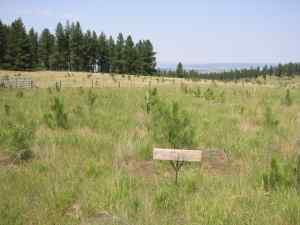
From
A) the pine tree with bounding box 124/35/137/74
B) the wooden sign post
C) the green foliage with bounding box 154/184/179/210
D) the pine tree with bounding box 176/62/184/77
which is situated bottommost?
the green foliage with bounding box 154/184/179/210

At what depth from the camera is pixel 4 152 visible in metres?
5.93

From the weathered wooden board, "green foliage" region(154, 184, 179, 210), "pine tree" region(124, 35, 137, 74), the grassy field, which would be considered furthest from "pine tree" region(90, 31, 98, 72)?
"green foliage" region(154, 184, 179, 210)

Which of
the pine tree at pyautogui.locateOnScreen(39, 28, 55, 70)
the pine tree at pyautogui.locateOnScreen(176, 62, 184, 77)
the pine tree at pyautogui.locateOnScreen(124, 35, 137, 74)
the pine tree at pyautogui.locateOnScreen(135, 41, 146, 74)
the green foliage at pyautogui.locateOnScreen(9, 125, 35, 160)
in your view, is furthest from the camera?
the pine tree at pyautogui.locateOnScreen(176, 62, 184, 77)

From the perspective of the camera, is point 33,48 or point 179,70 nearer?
point 33,48

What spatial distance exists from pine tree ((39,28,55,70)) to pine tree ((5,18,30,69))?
5.48m

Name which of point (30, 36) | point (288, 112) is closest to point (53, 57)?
point (30, 36)

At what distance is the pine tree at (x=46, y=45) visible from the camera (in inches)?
2168

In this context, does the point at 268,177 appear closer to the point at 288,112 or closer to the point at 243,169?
the point at 243,169

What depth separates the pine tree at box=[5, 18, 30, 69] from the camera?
47.4m

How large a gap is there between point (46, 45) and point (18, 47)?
8.23m

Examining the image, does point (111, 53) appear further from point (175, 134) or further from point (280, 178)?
point (280, 178)

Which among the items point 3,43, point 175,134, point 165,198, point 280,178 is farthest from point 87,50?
point 280,178

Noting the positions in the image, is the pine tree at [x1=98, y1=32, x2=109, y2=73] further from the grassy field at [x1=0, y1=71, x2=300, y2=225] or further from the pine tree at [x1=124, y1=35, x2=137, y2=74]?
the grassy field at [x1=0, y1=71, x2=300, y2=225]

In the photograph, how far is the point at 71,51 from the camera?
55500 millimetres
